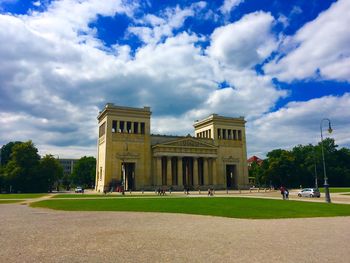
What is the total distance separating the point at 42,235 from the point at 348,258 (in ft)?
40.8

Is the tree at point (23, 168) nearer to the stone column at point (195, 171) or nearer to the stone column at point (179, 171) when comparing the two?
the stone column at point (179, 171)

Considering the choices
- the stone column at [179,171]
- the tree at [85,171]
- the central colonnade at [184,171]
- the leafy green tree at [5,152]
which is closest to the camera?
the central colonnade at [184,171]

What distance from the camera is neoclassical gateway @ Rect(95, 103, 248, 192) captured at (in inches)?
3625

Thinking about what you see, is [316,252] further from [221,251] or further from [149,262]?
[149,262]

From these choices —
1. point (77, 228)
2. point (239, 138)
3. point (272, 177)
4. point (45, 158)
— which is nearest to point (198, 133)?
point (239, 138)

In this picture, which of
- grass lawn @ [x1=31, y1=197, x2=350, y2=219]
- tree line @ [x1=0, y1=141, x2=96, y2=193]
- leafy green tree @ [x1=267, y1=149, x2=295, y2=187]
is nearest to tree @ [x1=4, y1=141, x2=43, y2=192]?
tree line @ [x1=0, y1=141, x2=96, y2=193]

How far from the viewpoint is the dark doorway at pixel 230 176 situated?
112 m

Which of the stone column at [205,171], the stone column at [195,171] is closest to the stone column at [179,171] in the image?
the stone column at [195,171]

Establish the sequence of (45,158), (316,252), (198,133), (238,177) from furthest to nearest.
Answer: (198,133), (238,177), (45,158), (316,252)

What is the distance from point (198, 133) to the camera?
403 feet

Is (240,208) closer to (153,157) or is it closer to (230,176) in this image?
(153,157)

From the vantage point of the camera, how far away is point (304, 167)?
374ft

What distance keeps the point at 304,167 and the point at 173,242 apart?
Result: 4404 inches

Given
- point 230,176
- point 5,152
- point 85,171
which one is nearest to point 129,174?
point 230,176
